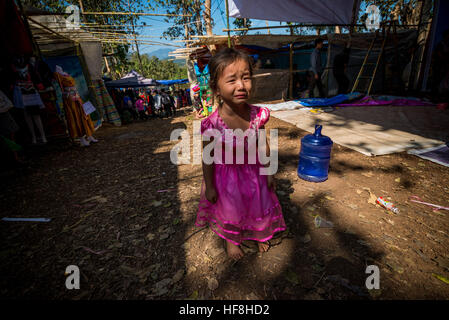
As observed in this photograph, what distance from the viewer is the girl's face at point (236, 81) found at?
1591 mm

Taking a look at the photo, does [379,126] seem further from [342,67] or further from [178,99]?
[178,99]

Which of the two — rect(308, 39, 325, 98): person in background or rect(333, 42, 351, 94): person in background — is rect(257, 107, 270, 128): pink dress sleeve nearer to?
rect(308, 39, 325, 98): person in background

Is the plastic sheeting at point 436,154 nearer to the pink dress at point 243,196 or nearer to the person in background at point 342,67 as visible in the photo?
the pink dress at point 243,196

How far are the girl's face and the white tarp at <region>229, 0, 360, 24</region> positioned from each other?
629 centimetres

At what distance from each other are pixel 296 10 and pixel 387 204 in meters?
7.65

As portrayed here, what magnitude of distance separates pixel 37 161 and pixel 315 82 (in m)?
11.7

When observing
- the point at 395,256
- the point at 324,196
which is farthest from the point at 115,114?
the point at 395,256

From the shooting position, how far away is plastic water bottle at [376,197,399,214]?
2410 mm

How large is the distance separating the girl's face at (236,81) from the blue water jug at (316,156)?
1956 mm

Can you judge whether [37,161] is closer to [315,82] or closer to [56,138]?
[56,138]

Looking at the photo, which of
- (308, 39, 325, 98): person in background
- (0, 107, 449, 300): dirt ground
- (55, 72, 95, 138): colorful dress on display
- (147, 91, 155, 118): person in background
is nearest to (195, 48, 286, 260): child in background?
(0, 107, 449, 300): dirt ground

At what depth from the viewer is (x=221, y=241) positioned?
2182mm
